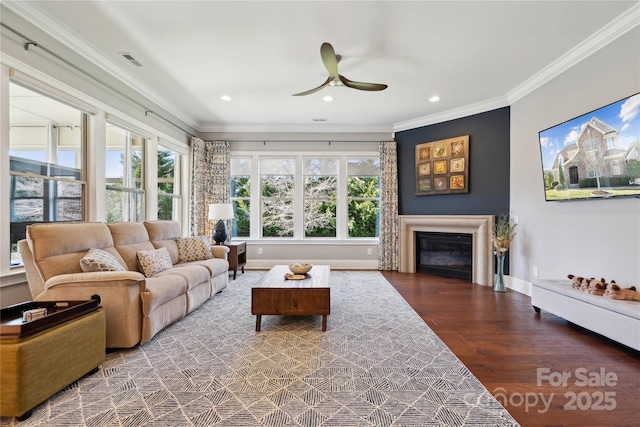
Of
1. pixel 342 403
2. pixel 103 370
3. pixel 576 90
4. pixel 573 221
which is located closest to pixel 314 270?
pixel 342 403

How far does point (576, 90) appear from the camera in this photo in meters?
3.21

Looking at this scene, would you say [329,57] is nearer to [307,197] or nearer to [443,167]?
[443,167]

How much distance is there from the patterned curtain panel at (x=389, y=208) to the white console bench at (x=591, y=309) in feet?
8.83

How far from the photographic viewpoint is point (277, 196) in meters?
6.04

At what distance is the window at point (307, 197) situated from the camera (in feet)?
19.7

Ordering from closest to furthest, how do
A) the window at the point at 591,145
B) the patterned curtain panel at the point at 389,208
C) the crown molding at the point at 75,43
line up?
1. the crown molding at the point at 75,43
2. the window at the point at 591,145
3. the patterned curtain panel at the point at 389,208

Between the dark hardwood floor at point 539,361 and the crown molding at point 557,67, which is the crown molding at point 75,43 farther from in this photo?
the dark hardwood floor at point 539,361

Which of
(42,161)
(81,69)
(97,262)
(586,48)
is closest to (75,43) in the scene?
(81,69)

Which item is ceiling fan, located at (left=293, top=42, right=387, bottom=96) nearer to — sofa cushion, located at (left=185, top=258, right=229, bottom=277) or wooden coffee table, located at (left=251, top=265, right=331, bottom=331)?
wooden coffee table, located at (left=251, top=265, right=331, bottom=331)

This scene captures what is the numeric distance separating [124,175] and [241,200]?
2.38 metres

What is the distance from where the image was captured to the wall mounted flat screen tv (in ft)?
8.15

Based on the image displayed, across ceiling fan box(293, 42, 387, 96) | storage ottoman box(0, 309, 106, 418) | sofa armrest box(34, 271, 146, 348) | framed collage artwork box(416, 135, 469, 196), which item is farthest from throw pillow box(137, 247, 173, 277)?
framed collage artwork box(416, 135, 469, 196)

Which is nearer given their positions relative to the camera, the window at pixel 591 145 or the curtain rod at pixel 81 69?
the curtain rod at pixel 81 69

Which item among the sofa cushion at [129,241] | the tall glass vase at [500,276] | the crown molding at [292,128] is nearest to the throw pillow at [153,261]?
the sofa cushion at [129,241]
